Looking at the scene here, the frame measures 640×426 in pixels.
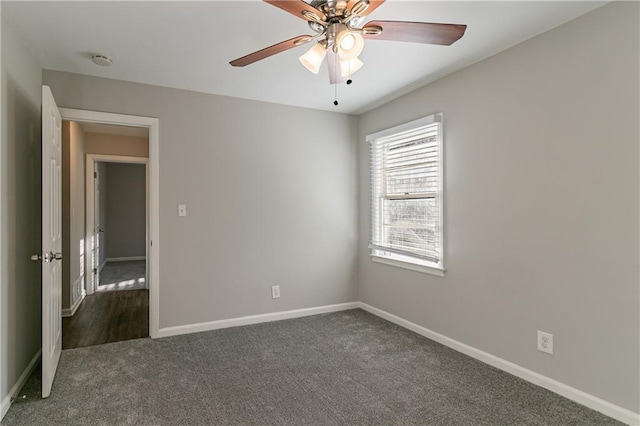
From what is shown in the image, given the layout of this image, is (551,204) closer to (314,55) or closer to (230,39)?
(314,55)

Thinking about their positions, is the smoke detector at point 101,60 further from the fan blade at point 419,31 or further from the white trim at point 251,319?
the white trim at point 251,319

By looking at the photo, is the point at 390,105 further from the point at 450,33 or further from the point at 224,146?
the point at 450,33

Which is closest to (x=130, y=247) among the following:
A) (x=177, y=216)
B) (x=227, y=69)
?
(x=177, y=216)

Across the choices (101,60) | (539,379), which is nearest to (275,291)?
(539,379)

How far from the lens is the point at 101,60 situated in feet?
9.15

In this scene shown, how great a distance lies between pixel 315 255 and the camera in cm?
418

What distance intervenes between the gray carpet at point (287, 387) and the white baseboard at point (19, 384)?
2.0 inches

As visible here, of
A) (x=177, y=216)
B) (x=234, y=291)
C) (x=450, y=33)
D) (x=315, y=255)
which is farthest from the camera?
(x=315, y=255)

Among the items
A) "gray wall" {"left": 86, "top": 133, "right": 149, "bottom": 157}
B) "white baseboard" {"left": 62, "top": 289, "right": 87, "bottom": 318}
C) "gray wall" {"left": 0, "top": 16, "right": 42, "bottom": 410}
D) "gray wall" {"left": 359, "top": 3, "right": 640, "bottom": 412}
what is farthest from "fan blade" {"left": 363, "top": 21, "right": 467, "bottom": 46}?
"gray wall" {"left": 86, "top": 133, "right": 149, "bottom": 157}

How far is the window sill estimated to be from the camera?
3225 millimetres

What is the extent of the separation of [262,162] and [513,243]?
99.3 inches

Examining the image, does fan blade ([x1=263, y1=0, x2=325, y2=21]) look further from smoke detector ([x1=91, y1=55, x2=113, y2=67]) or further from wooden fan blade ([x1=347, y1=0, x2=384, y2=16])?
smoke detector ([x1=91, y1=55, x2=113, y2=67])

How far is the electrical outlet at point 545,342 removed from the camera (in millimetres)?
2352

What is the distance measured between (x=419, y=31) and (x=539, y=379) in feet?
7.64
